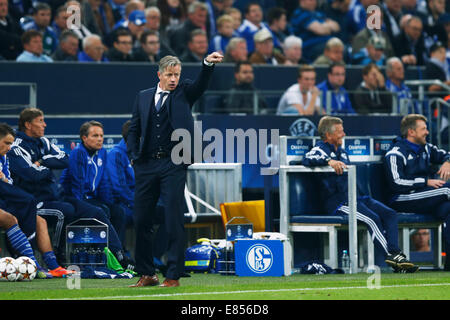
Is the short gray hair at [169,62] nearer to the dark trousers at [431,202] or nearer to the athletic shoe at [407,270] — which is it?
the athletic shoe at [407,270]

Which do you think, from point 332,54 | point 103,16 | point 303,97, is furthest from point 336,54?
point 103,16

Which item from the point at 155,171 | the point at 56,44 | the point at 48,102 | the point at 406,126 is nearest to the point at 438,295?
the point at 155,171

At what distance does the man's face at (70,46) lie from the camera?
13992 millimetres

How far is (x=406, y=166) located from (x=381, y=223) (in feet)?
3.00

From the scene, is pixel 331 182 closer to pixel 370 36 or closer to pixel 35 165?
pixel 35 165

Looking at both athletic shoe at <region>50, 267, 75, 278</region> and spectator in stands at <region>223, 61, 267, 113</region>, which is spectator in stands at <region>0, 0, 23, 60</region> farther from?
athletic shoe at <region>50, 267, 75, 278</region>

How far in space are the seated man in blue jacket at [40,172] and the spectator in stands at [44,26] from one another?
3781 millimetres

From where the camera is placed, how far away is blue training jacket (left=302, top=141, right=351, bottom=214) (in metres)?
10.9

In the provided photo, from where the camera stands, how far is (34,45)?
13.7m

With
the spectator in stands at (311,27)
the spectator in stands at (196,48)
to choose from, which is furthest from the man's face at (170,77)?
the spectator in stands at (311,27)
